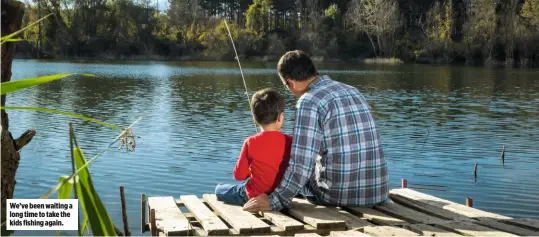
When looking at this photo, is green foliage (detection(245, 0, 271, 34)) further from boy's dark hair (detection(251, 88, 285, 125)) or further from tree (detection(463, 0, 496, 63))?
boy's dark hair (detection(251, 88, 285, 125))

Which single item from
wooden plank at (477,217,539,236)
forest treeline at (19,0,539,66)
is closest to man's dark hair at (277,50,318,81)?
wooden plank at (477,217,539,236)

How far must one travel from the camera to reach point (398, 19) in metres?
60.4

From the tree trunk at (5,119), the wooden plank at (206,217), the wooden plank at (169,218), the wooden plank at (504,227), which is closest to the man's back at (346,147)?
the wooden plank at (504,227)

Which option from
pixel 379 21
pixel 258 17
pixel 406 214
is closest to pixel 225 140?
pixel 406 214

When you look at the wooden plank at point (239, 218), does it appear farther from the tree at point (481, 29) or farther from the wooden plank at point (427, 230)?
the tree at point (481, 29)

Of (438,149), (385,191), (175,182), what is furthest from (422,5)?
(385,191)

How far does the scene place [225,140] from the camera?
13102 mm

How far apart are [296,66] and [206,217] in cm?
109

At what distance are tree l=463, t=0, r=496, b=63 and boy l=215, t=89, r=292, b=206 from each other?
51.5 meters

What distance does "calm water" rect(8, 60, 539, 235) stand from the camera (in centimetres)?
912

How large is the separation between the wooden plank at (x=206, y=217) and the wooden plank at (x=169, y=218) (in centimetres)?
10

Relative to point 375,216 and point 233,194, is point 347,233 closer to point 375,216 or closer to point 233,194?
point 375,216

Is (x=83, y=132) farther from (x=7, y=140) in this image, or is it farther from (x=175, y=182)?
(x=7, y=140)

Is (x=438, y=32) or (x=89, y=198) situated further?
(x=438, y=32)
